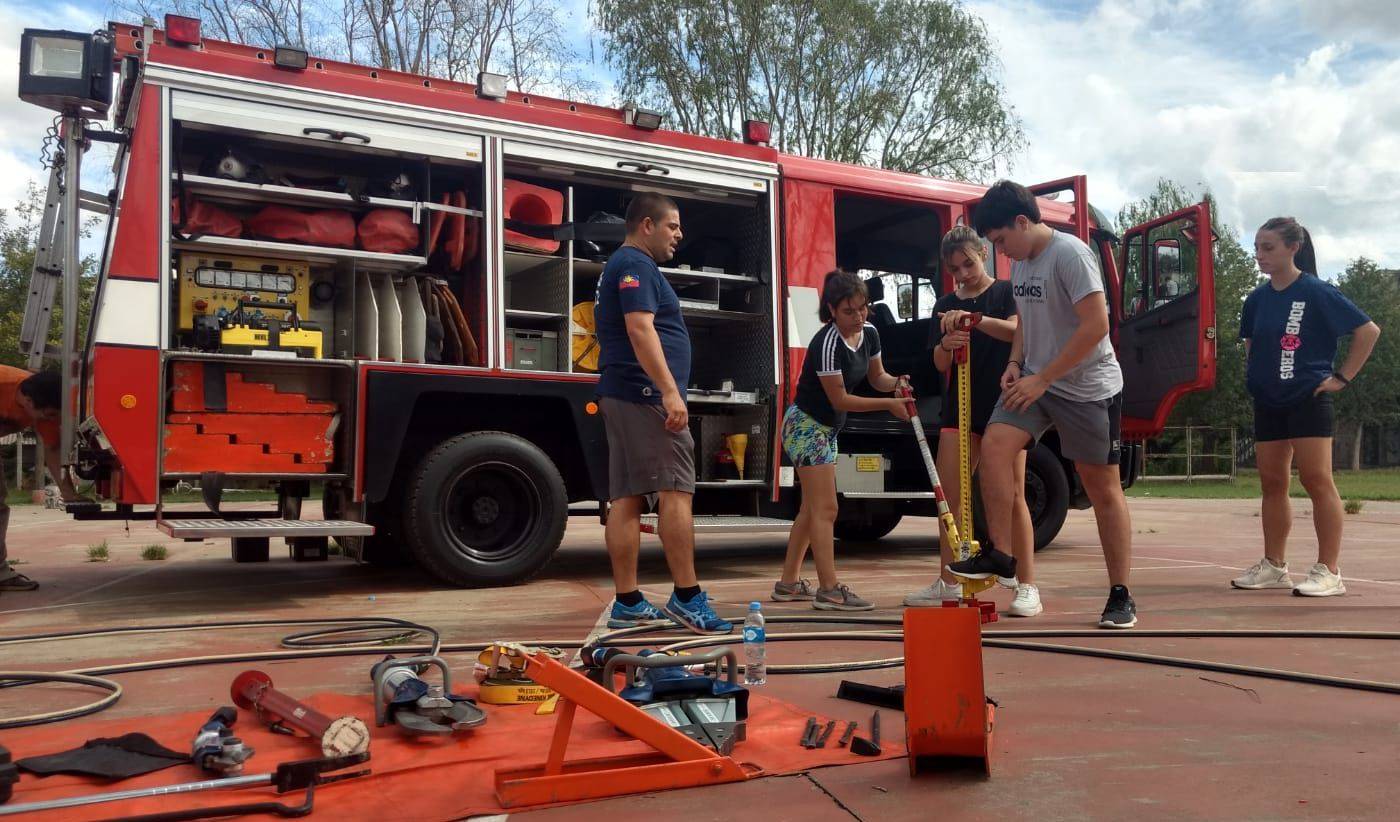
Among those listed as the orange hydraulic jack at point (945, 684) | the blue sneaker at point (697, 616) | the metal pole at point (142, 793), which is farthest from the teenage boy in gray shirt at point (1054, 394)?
the metal pole at point (142, 793)

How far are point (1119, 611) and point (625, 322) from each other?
7.76ft

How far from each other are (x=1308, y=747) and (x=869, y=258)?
21.8 ft

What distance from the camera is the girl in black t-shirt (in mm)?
4930

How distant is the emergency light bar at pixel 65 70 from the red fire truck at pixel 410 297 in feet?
0.06

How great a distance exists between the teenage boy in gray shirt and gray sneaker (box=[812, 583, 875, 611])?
879 millimetres

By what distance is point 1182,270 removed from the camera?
7684mm

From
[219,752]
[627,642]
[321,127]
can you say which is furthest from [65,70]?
[219,752]

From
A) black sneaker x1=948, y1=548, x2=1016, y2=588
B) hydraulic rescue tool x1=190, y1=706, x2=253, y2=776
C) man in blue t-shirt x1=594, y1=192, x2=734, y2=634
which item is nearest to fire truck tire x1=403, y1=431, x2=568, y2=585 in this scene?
man in blue t-shirt x1=594, y1=192, x2=734, y2=634

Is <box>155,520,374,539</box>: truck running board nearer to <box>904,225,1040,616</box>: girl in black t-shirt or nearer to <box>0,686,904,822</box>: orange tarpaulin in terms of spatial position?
<box>0,686,904,822</box>: orange tarpaulin

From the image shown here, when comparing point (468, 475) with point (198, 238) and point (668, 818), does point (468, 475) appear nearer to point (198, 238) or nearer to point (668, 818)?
point (198, 238)

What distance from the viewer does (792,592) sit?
18.3 feet

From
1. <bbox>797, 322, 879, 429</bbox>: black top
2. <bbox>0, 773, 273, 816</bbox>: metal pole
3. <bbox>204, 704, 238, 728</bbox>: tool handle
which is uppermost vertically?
<bbox>797, 322, 879, 429</bbox>: black top

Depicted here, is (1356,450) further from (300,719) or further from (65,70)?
(300,719)

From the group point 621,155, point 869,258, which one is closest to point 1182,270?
point 869,258
